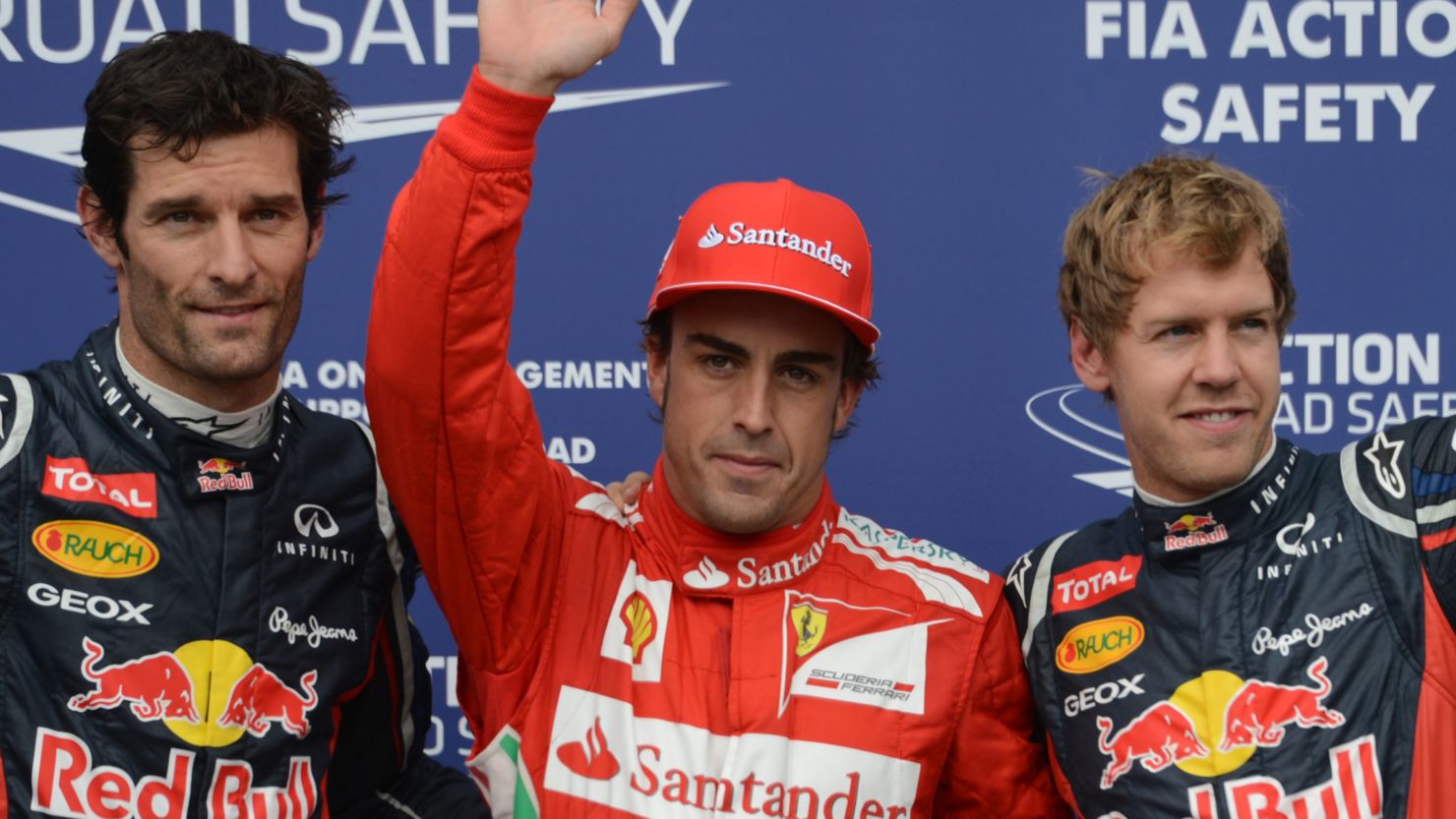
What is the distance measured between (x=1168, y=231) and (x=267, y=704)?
1.18 meters

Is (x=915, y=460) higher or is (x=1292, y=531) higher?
(x=915, y=460)

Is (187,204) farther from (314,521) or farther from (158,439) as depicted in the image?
(314,521)

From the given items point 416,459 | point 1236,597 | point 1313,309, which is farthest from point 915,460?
point 416,459

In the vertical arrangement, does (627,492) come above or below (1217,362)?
below

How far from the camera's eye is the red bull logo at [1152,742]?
1.76m

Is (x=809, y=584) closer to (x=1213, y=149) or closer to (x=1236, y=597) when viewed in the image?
(x=1236, y=597)

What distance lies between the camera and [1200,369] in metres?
1.77

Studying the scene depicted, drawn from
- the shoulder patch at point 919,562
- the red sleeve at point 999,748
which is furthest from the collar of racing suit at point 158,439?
the red sleeve at point 999,748

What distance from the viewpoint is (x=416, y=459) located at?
1684 millimetres

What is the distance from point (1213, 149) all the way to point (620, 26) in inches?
50.3

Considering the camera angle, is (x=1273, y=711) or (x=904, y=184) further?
(x=904, y=184)

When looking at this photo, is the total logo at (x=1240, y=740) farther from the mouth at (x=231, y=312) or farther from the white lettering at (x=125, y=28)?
the white lettering at (x=125, y=28)


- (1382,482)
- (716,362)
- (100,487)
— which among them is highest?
(716,362)

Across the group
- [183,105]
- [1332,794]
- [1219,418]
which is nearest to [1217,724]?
[1332,794]
